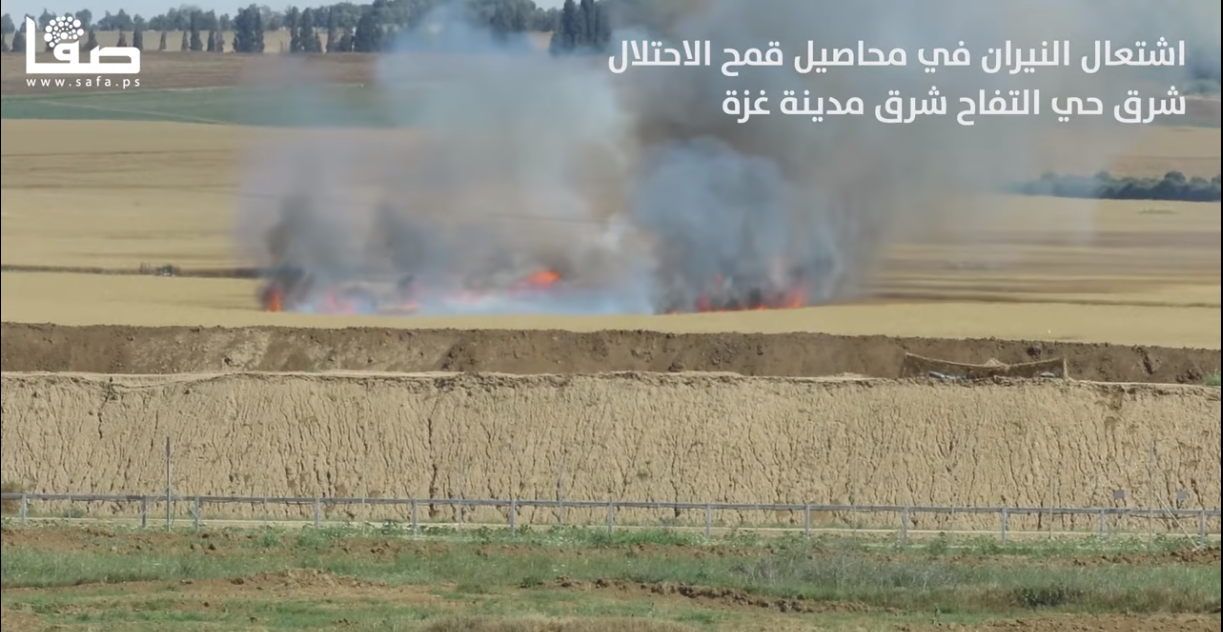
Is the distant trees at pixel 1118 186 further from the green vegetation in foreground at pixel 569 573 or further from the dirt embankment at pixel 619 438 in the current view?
the green vegetation in foreground at pixel 569 573

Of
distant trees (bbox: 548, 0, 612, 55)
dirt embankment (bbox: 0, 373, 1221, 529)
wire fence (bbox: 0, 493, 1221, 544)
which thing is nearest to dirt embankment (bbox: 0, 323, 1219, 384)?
distant trees (bbox: 548, 0, 612, 55)

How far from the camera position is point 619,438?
44031 millimetres

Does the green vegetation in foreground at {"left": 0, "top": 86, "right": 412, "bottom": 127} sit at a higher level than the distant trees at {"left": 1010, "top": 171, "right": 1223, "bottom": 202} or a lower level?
higher

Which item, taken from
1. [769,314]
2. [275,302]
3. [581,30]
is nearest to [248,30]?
[275,302]

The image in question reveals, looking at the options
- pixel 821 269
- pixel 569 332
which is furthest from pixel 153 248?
pixel 821 269

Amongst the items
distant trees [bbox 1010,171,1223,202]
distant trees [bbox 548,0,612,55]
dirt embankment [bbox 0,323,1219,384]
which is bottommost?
dirt embankment [bbox 0,323,1219,384]

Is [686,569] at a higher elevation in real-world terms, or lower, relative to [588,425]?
lower

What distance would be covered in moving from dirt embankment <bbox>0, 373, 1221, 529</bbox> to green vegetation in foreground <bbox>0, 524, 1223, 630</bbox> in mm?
6467

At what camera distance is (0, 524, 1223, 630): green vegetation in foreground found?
2806 centimetres

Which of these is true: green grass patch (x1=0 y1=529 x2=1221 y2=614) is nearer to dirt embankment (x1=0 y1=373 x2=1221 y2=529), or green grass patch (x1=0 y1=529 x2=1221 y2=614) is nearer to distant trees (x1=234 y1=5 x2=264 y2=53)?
dirt embankment (x1=0 y1=373 x2=1221 y2=529)

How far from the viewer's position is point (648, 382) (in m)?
45.3

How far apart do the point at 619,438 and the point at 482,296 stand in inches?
488

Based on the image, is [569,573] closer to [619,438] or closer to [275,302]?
[619,438]

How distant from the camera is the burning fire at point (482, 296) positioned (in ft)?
180
